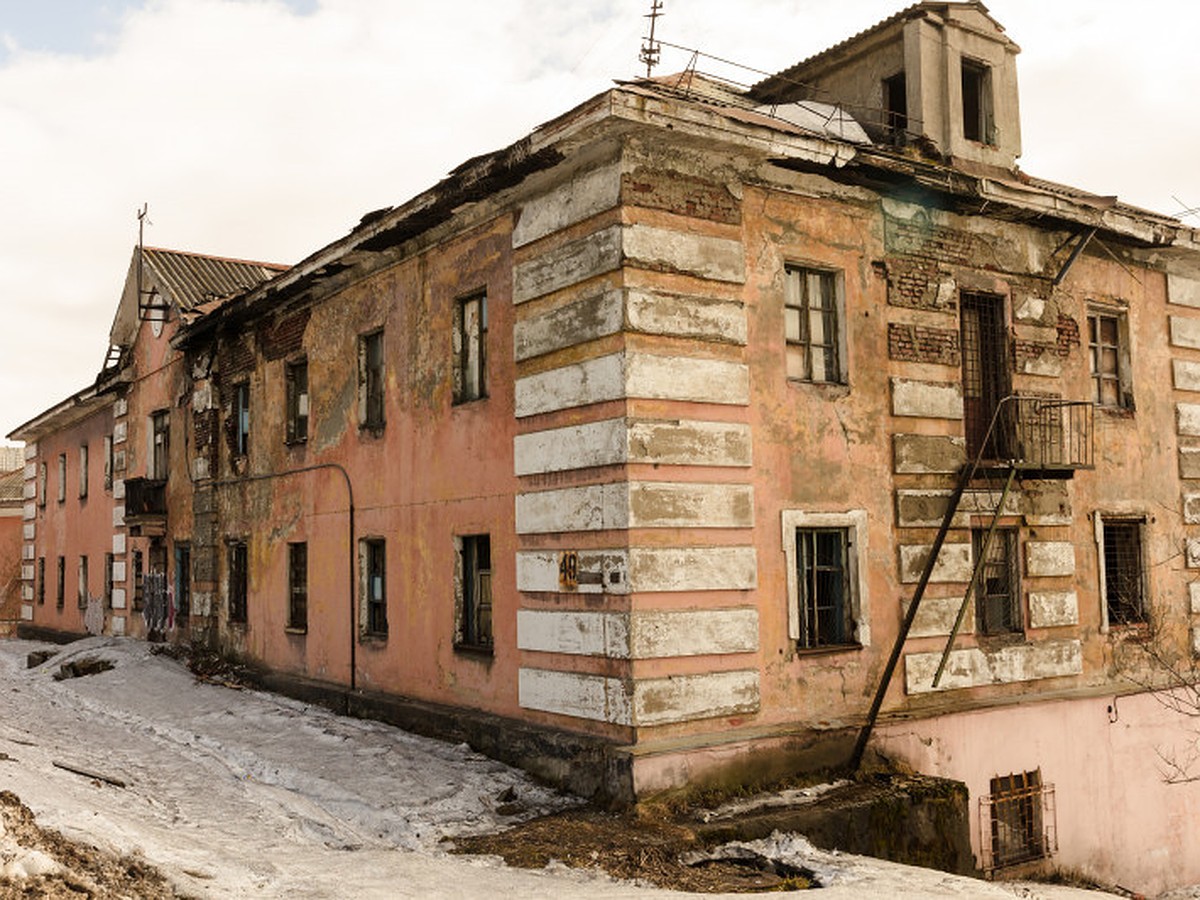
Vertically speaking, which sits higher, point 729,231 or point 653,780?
point 729,231

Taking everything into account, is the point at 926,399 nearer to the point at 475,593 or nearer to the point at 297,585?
the point at 475,593

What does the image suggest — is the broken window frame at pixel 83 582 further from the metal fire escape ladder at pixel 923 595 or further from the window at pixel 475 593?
the metal fire escape ladder at pixel 923 595

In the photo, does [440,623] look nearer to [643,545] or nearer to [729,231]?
[643,545]

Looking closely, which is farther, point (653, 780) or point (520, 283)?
point (520, 283)

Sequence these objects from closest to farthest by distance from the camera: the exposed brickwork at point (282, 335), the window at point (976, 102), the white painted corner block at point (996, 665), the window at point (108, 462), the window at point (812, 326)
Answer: the window at point (812, 326) < the white painted corner block at point (996, 665) < the window at point (976, 102) < the exposed brickwork at point (282, 335) < the window at point (108, 462)

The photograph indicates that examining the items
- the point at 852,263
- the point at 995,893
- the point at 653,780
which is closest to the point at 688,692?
the point at 653,780

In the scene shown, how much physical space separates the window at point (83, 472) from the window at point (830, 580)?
19.5m

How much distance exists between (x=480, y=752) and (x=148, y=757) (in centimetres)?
349

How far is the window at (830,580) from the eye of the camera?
10.8 m

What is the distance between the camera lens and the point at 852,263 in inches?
448

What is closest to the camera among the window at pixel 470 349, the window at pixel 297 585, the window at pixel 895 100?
the window at pixel 470 349

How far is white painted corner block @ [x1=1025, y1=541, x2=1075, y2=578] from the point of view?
1246 centimetres

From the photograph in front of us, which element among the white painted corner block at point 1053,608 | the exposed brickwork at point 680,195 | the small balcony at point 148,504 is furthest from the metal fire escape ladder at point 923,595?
the small balcony at point 148,504

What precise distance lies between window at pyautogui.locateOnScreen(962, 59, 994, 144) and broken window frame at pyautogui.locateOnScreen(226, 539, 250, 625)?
1192 cm
